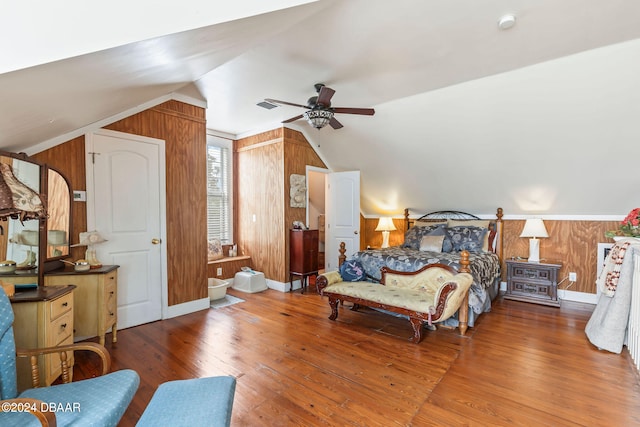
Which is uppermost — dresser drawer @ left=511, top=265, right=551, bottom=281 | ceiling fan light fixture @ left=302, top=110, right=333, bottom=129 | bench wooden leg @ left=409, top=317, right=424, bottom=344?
ceiling fan light fixture @ left=302, top=110, right=333, bottom=129

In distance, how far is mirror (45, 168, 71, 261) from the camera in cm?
255

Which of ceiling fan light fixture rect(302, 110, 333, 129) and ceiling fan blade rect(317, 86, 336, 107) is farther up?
ceiling fan blade rect(317, 86, 336, 107)

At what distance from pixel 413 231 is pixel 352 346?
273cm

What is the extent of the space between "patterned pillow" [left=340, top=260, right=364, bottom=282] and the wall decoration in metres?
1.59

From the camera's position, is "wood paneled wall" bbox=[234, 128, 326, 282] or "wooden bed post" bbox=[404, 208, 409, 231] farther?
"wooden bed post" bbox=[404, 208, 409, 231]

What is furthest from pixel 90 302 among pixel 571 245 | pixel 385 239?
pixel 571 245

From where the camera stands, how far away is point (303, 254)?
4.72 m

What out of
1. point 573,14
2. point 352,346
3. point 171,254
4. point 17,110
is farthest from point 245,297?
point 573,14

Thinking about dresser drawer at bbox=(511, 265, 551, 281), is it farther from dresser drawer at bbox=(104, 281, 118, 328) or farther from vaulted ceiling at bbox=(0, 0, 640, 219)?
dresser drawer at bbox=(104, 281, 118, 328)

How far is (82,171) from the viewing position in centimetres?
295

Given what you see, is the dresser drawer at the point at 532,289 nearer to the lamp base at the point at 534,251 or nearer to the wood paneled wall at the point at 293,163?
the lamp base at the point at 534,251

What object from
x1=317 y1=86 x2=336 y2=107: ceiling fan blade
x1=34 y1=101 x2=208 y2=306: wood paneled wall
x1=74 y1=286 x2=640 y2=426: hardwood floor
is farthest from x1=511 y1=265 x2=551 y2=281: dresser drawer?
x1=34 y1=101 x2=208 y2=306: wood paneled wall

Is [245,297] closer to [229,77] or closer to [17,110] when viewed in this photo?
[229,77]

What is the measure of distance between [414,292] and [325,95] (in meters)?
2.37
